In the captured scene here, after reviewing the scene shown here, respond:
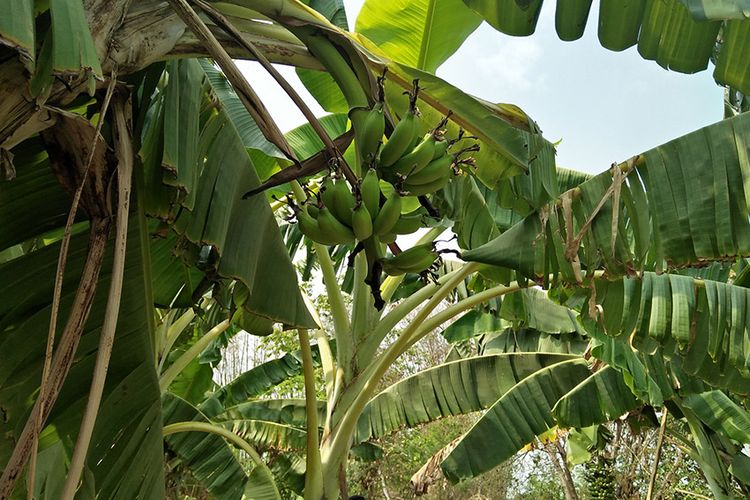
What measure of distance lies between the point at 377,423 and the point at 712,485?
2.38m

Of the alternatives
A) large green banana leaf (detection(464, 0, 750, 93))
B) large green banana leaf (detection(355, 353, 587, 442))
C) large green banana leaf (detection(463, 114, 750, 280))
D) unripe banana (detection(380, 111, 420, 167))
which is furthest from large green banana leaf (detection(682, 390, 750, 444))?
unripe banana (detection(380, 111, 420, 167))

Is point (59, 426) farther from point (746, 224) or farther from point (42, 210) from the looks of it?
point (746, 224)

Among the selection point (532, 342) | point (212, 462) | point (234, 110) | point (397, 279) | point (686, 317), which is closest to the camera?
point (686, 317)

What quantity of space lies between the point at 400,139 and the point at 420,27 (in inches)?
56.4

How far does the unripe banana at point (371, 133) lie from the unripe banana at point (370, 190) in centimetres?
7

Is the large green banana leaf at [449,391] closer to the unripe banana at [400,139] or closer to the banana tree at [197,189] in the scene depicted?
the banana tree at [197,189]

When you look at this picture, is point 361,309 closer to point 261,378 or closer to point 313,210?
point 313,210

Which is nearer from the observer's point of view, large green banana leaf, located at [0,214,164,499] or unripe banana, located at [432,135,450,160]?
unripe banana, located at [432,135,450,160]

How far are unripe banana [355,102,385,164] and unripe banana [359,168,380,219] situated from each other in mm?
72

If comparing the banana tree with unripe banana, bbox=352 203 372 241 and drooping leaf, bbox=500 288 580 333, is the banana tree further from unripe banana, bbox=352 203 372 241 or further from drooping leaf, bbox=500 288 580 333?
drooping leaf, bbox=500 288 580 333

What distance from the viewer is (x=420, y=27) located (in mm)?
2684

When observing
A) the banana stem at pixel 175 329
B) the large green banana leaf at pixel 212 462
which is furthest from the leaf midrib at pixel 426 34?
the large green banana leaf at pixel 212 462

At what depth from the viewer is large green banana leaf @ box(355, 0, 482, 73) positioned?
8.70 ft

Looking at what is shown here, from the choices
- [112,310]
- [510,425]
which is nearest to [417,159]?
[112,310]
